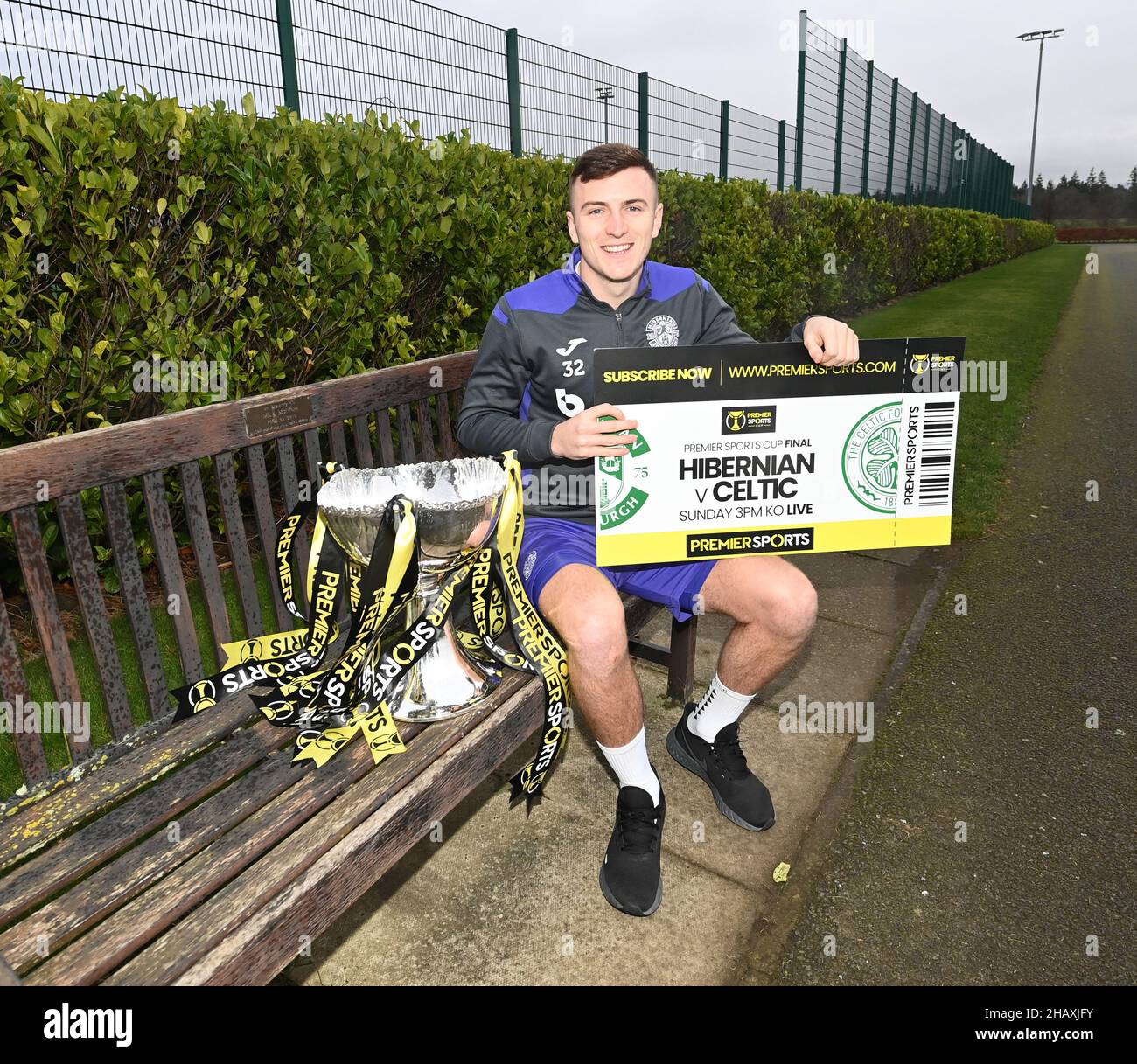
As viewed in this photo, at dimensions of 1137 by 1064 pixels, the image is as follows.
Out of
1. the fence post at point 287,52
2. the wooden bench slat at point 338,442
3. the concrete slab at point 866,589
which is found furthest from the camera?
the fence post at point 287,52

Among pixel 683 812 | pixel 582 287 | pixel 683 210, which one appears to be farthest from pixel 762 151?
pixel 683 812

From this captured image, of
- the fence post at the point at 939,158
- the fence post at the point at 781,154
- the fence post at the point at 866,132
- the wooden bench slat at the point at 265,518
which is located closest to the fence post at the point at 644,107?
the fence post at the point at 781,154

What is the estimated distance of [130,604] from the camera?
2.39 meters

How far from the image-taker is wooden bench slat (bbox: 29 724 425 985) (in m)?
1.53

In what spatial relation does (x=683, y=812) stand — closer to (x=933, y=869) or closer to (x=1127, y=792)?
(x=933, y=869)

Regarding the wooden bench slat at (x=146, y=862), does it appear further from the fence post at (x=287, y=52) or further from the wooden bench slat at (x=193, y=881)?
the fence post at (x=287, y=52)

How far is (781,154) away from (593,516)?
563 inches

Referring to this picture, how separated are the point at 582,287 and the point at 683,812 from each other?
181 cm

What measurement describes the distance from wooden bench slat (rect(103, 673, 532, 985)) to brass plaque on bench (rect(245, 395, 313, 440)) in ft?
3.36

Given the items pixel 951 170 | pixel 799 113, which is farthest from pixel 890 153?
pixel 951 170

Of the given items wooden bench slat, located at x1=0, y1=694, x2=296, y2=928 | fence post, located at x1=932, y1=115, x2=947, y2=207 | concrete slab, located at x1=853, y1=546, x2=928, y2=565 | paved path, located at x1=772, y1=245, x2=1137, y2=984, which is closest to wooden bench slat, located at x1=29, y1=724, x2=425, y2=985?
wooden bench slat, located at x1=0, y1=694, x2=296, y2=928

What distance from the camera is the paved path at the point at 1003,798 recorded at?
2307 mm

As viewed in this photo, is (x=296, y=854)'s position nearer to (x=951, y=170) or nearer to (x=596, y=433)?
(x=596, y=433)

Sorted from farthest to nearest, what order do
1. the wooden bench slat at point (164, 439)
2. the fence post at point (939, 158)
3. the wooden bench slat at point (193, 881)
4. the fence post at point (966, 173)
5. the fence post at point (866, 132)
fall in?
1. the fence post at point (966, 173)
2. the fence post at point (939, 158)
3. the fence post at point (866, 132)
4. the wooden bench slat at point (164, 439)
5. the wooden bench slat at point (193, 881)
